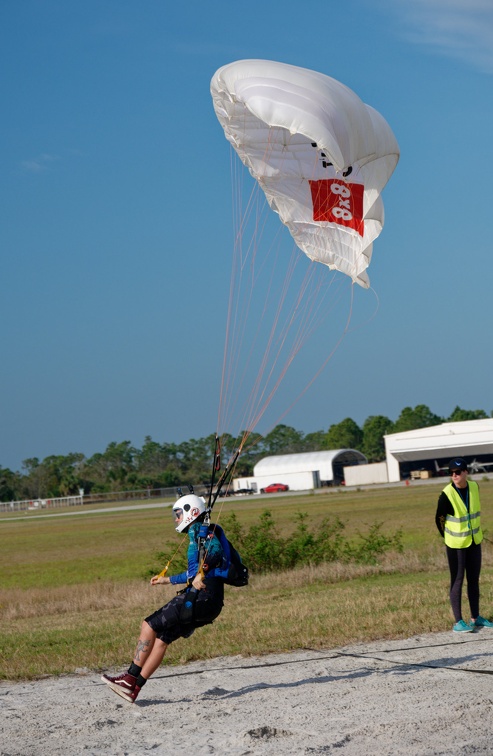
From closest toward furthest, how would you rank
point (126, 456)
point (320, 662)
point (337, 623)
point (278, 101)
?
point (320, 662)
point (278, 101)
point (337, 623)
point (126, 456)

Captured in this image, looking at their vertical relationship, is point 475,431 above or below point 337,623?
above

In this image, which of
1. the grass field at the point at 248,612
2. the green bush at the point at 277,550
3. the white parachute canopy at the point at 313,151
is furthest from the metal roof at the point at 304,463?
the white parachute canopy at the point at 313,151

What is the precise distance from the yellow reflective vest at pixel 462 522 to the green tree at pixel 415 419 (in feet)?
575

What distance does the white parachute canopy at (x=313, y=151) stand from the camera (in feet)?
29.1

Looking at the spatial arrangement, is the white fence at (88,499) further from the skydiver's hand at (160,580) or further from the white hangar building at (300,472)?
the skydiver's hand at (160,580)

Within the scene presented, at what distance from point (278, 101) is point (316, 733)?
232 inches

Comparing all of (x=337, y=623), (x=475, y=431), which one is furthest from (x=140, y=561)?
(x=475, y=431)

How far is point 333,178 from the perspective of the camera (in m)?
10.1

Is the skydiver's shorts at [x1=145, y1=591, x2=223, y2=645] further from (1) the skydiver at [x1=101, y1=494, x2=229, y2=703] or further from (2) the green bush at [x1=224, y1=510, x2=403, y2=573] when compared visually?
(2) the green bush at [x1=224, y1=510, x2=403, y2=573]

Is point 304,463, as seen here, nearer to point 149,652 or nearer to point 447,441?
point 447,441

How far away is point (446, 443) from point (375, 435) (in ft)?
281

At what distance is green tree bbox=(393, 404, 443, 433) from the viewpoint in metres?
185

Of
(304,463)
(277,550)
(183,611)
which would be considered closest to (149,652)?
(183,611)

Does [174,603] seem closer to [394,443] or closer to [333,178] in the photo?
[333,178]
